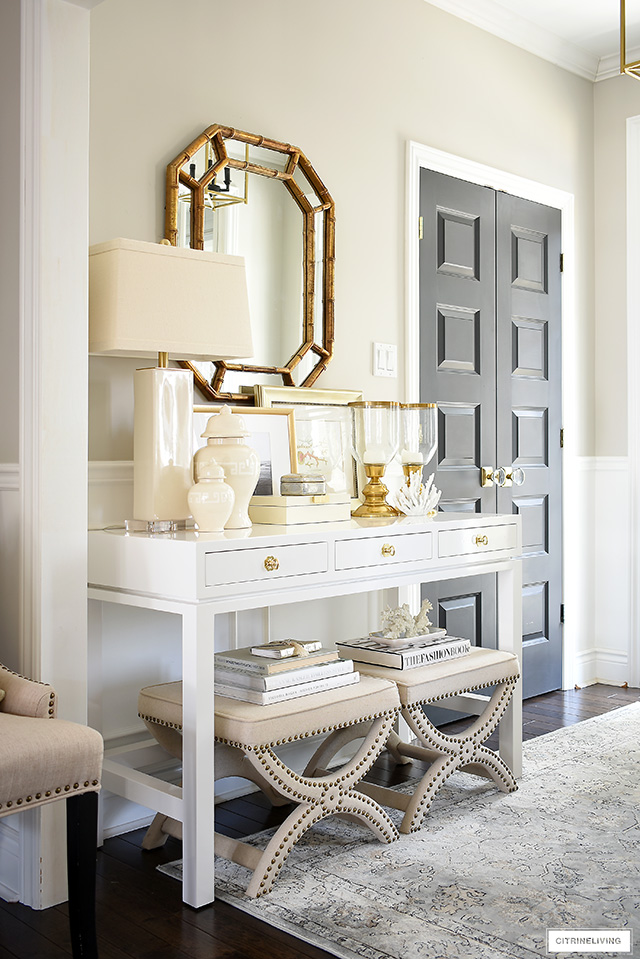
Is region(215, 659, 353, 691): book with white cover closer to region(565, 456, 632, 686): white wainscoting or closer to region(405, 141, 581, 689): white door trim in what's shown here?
region(405, 141, 581, 689): white door trim

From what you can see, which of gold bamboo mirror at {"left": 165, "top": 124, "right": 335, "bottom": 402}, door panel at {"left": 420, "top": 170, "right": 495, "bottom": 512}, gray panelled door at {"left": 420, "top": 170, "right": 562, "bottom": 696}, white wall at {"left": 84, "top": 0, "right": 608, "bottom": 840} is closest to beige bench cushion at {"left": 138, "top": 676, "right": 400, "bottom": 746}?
white wall at {"left": 84, "top": 0, "right": 608, "bottom": 840}

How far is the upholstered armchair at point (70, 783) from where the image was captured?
5.81 ft

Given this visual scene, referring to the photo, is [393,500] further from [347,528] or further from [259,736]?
[259,736]

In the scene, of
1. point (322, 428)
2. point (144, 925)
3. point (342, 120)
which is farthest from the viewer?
point (342, 120)

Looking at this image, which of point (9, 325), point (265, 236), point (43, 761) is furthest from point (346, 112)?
point (43, 761)

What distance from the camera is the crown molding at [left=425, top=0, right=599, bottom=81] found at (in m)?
3.77

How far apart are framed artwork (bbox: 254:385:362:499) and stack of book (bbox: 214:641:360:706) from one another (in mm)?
734

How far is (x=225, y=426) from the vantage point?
8.14 feet

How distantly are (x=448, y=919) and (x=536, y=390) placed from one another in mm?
2618

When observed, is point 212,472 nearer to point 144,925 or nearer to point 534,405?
point 144,925

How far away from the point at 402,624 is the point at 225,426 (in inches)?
33.8

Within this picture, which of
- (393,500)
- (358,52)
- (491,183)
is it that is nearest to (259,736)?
(393,500)

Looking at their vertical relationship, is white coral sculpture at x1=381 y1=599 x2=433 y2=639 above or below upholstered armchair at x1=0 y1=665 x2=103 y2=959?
above

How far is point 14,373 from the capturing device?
7.43 feet
